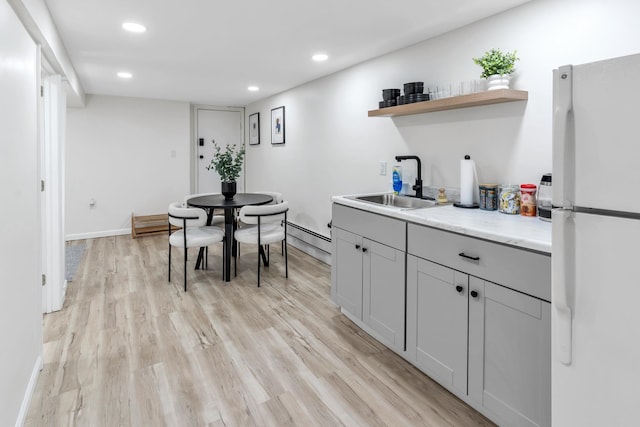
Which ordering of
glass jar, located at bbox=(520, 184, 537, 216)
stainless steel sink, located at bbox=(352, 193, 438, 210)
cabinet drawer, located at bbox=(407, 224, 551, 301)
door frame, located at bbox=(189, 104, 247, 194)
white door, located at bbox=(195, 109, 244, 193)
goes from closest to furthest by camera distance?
cabinet drawer, located at bbox=(407, 224, 551, 301) < glass jar, located at bbox=(520, 184, 537, 216) < stainless steel sink, located at bbox=(352, 193, 438, 210) < door frame, located at bbox=(189, 104, 247, 194) < white door, located at bbox=(195, 109, 244, 193)

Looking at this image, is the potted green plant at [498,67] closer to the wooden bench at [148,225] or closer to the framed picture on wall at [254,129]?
the framed picture on wall at [254,129]

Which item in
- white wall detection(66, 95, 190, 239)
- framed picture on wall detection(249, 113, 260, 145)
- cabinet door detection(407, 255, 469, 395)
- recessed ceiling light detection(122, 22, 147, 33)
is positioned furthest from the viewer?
framed picture on wall detection(249, 113, 260, 145)

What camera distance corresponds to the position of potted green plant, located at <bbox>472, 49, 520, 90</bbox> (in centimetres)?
213

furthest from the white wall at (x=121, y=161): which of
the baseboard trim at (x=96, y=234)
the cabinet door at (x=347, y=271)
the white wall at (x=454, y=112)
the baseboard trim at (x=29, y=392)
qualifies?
the cabinet door at (x=347, y=271)

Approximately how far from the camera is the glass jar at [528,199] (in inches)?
80.4

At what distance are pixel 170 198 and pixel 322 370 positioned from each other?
4.85 m

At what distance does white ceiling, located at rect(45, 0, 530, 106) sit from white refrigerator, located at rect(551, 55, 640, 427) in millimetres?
1470

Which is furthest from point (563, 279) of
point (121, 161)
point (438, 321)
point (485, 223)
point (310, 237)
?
point (121, 161)

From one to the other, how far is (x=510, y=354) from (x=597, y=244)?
73 centimetres

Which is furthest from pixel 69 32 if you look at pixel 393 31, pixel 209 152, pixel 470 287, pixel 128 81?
pixel 209 152

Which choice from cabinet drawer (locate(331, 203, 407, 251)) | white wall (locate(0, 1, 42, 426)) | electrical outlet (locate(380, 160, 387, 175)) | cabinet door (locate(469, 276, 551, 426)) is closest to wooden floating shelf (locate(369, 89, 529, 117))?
electrical outlet (locate(380, 160, 387, 175))

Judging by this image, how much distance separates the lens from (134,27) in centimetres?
265

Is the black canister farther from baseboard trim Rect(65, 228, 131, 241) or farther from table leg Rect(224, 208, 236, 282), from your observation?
baseboard trim Rect(65, 228, 131, 241)

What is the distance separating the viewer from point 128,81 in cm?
446
